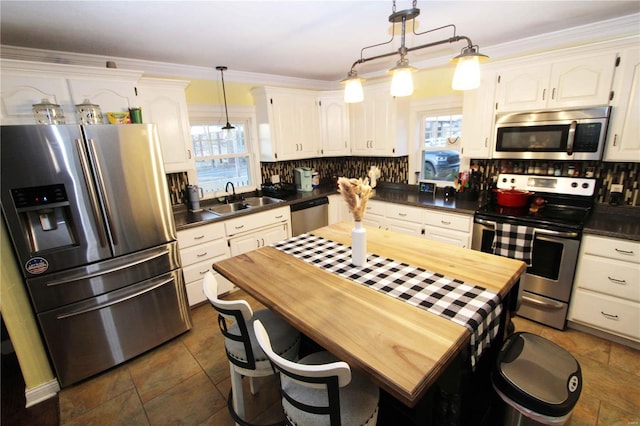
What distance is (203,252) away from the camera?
2.92 metres

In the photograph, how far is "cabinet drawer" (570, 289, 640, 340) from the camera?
7.16 feet

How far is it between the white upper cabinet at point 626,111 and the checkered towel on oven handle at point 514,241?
2.74 feet

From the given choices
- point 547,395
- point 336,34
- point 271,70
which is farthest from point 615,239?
point 271,70

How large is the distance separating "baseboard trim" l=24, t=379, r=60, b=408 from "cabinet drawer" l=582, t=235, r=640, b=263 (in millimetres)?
3963

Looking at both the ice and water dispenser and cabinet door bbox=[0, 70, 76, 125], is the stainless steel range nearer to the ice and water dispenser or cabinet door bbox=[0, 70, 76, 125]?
the ice and water dispenser

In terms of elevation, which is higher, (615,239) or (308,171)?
(308,171)

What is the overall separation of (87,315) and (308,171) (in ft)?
8.99

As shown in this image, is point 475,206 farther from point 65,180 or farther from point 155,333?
point 65,180

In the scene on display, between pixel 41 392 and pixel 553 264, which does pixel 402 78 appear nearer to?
pixel 553 264

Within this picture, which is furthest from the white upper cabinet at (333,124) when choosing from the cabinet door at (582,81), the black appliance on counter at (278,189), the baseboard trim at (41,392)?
the baseboard trim at (41,392)

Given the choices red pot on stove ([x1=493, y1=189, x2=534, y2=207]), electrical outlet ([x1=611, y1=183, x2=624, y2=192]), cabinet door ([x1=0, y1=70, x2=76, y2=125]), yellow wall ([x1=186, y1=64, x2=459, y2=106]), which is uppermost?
yellow wall ([x1=186, y1=64, x2=459, y2=106])

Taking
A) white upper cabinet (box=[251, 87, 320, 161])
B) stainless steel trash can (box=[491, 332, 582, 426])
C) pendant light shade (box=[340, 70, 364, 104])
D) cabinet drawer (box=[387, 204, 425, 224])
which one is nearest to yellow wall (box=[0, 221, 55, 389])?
pendant light shade (box=[340, 70, 364, 104])

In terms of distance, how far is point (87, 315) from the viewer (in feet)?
6.88

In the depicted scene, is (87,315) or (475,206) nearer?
(87,315)
